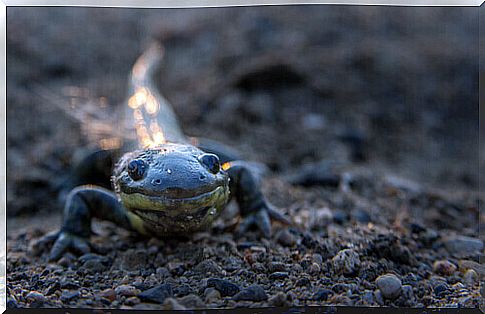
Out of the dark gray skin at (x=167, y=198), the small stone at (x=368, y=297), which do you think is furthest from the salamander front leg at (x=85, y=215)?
the small stone at (x=368, y=297)

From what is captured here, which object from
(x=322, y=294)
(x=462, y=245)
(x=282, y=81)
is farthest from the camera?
(x=282, y=81)

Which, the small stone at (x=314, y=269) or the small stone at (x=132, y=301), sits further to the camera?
the small stone at (x=314, y=269)

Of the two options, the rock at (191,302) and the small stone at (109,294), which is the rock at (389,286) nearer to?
the rock at (191,302)

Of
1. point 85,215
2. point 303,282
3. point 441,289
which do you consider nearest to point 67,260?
point 85,215

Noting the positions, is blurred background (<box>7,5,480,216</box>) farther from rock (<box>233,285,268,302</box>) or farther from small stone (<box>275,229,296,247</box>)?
rock (<box>233,285,268,302</box>)

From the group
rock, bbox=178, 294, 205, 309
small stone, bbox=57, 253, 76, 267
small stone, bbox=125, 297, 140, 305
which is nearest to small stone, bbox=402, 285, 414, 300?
rock, bbox=178, 294, 205, 309

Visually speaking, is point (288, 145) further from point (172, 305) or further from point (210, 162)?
point (172, 305)
